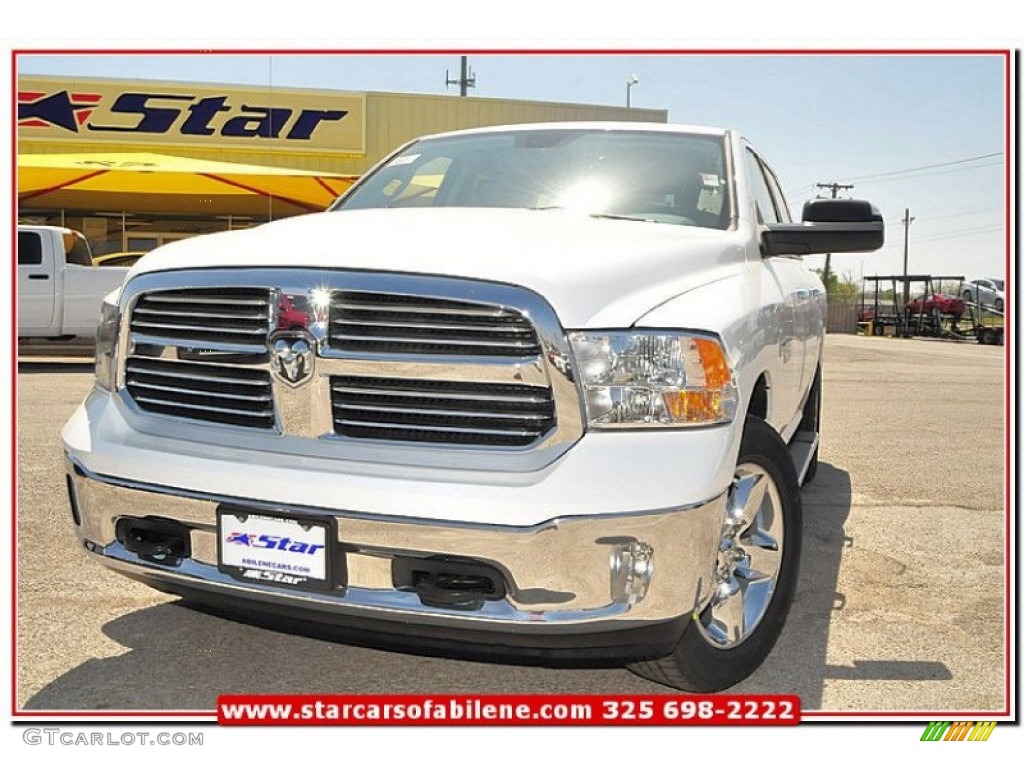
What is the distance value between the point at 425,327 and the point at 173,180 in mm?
16341

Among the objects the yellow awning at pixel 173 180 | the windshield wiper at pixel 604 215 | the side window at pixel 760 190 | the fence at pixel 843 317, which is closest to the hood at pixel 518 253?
the windshield wiper at pixel 604 215

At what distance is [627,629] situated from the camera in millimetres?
2695

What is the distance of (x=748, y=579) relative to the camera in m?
3.33

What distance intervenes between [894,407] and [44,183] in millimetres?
13092

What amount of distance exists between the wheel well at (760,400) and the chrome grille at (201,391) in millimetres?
1508

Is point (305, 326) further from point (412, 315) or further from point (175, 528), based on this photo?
point (175, 528)

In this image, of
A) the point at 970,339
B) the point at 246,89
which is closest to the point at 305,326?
the point at 246,89

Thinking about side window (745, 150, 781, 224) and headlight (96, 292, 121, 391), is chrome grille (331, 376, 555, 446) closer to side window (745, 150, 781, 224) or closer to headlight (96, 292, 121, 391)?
headlight (96, 292, 121, 391)

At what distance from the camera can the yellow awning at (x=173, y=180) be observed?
17109mm

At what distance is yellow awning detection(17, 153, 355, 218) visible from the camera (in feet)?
56.1

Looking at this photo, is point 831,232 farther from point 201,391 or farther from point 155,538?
point 155,538

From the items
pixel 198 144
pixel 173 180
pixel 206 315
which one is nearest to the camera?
pixel 206 315

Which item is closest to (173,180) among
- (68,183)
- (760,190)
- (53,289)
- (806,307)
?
(68,183)

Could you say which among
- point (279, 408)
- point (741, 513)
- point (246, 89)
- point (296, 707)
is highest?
point (246, 89)
